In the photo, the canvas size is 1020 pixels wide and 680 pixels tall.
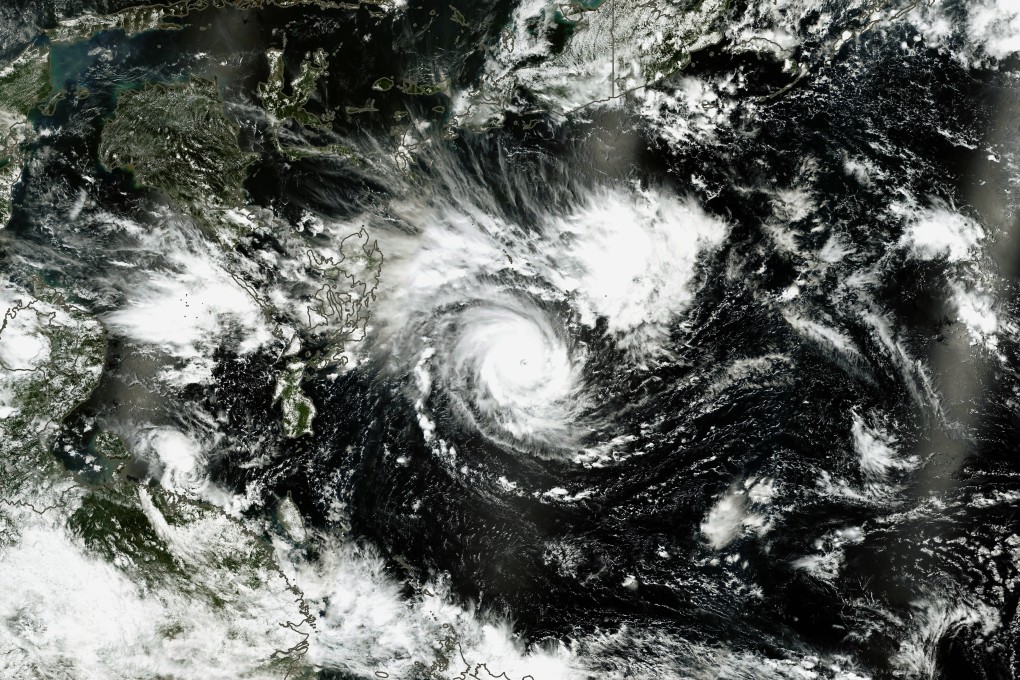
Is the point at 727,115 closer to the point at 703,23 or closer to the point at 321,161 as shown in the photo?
the point at 703,23

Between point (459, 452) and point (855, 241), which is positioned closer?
point (855, 241)

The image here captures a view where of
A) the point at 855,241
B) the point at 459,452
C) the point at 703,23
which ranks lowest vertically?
the point at 459,452

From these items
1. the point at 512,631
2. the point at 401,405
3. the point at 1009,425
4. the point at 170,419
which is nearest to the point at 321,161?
the point at 401,405

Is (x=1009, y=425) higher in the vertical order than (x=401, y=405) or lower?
higher

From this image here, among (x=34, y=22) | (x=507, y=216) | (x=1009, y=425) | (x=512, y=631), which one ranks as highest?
(x=1009, y=425)

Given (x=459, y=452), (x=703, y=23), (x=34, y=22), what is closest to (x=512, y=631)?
(x=459, y=452)

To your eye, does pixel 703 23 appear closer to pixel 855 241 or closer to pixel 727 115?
pixel 727 115
